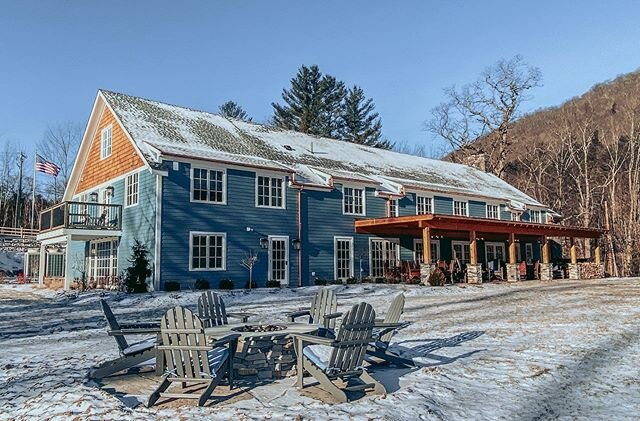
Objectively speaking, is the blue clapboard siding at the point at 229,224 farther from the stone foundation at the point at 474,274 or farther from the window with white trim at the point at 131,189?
the stone foundation at the point at 474,274

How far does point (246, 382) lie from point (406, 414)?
6.44 feet

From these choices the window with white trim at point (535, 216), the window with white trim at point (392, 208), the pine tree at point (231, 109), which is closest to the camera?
the window with white trim at point (392, 208)

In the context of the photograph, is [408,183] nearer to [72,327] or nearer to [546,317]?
[546,317]

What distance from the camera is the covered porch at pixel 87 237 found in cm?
1816

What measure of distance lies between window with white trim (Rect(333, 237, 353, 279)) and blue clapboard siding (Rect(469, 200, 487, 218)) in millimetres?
8757

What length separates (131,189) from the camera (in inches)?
727

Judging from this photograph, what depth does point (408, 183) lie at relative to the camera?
2391 cm

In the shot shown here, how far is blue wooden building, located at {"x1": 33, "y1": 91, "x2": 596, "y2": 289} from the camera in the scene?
17000 mm

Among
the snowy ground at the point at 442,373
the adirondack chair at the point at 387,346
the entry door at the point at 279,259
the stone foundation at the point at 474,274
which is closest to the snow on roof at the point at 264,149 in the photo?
the entry door at the point at 279,259

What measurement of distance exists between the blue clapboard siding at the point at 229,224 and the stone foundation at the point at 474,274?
685 cm

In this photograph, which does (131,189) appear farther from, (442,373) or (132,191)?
(442,373)

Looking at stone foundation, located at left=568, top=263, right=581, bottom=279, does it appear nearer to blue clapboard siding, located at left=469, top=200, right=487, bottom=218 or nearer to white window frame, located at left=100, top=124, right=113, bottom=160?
blue clapboard siding, located at left=469, top=200, right=487, bottom=218

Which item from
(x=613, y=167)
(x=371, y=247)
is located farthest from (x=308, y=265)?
(x=613, y=167)

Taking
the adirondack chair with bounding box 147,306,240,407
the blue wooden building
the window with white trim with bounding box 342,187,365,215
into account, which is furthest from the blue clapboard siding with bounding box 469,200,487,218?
the adirondack chair with bounding box 147,306,240,407
